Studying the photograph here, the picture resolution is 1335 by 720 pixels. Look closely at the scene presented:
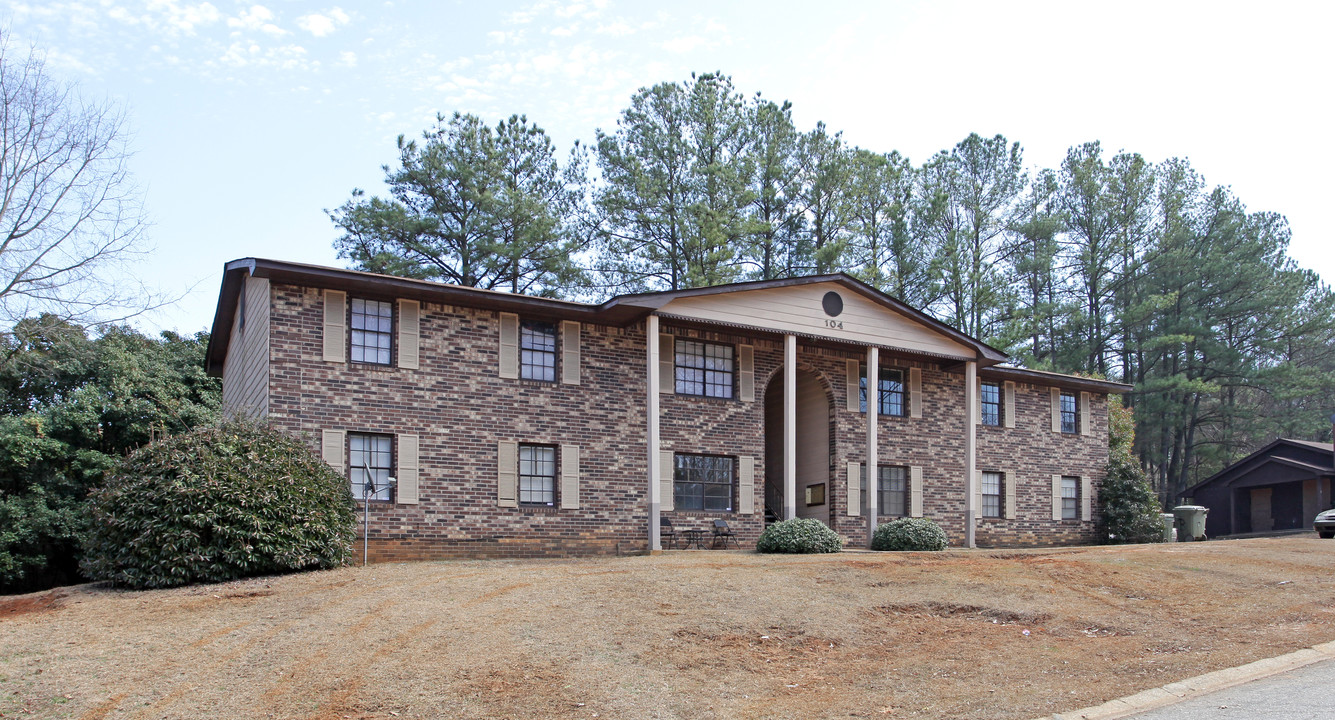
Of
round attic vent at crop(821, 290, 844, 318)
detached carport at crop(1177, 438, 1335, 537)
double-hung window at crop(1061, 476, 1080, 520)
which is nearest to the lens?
round attic vent at crop(821, 290, 844, 318)

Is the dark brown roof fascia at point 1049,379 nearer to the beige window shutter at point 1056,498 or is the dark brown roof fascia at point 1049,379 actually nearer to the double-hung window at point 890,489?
the beige window shutter at point 1056,498

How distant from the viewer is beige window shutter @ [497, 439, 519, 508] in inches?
760

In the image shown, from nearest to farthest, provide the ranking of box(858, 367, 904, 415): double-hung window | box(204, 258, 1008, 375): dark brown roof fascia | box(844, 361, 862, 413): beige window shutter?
1. box(204, 258, 1008, 375): dark brown roof fascia
2. box(844, 361, 862, 413): beige window shutter
3. box(858, 367, 904, 415): double-hung window

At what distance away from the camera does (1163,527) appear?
1113 inches

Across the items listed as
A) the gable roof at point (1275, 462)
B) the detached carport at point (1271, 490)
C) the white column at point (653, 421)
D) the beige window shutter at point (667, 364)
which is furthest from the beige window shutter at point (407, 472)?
the gable roof at point (1275, 462)

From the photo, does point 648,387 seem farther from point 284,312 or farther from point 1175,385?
point 1175,385

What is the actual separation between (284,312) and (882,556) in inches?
454

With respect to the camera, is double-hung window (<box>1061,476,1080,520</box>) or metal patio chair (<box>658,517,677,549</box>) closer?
metal patio chair (<box>658,517,677,549</box>)

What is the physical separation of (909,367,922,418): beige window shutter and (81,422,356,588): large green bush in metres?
14.9

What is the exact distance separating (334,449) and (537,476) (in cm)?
398

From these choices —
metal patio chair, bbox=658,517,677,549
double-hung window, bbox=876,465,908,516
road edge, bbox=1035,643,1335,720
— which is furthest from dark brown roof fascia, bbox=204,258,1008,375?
road edge, bbox=1035,643,1335,720

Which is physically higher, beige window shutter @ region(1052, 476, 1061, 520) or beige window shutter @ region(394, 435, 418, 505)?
beige window shutter @ region(394, 435, 418, 505)

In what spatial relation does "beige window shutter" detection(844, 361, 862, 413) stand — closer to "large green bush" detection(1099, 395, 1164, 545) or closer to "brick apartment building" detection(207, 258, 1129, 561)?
"brick apartment building" detection(207, 258, 1129, 561)

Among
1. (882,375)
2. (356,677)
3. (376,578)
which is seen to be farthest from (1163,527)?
(356,677)
